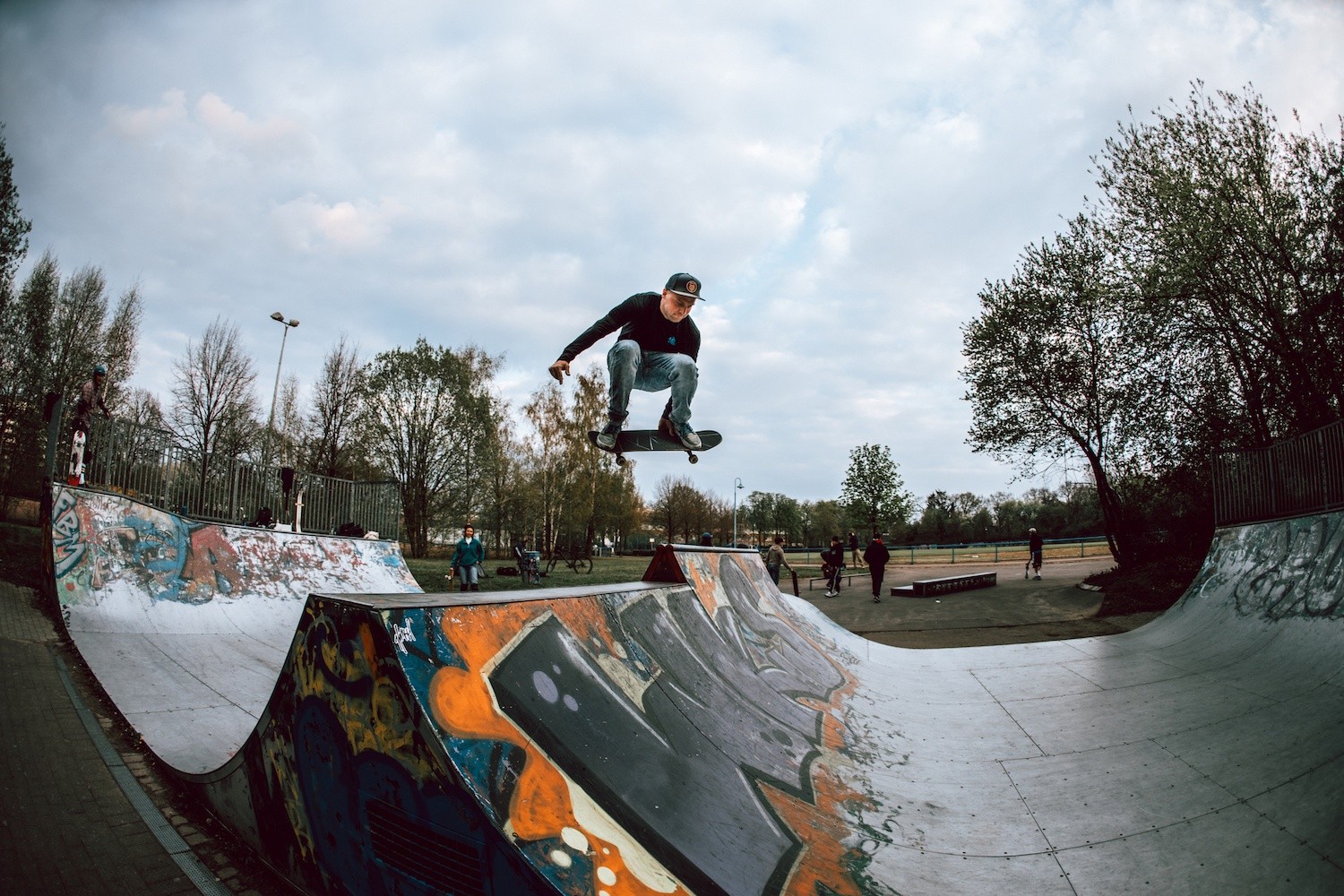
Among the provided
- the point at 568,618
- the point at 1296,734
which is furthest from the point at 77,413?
the point at 1296,734

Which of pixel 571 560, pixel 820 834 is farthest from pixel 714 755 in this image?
pixel 571 560

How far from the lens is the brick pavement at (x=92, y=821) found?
109 inches

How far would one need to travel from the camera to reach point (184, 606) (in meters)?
7.83

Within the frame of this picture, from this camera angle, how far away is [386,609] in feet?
7.21

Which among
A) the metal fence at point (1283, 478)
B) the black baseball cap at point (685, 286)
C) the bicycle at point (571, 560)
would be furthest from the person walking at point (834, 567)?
the black baseball cap at point (685, 286)

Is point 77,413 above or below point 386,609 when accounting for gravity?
above

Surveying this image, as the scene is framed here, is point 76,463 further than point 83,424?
No

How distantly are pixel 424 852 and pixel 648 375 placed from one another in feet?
13.5

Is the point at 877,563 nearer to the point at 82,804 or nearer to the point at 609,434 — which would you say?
the point at 609,434

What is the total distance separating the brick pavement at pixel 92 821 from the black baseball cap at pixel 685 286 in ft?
14.7

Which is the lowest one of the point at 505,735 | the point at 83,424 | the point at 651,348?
the point at 505,735

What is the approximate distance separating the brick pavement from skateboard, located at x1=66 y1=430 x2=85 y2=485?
4762 mm

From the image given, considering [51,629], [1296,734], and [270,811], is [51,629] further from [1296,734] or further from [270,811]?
[1296,734]

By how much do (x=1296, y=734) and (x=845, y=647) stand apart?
4038 millimetres
